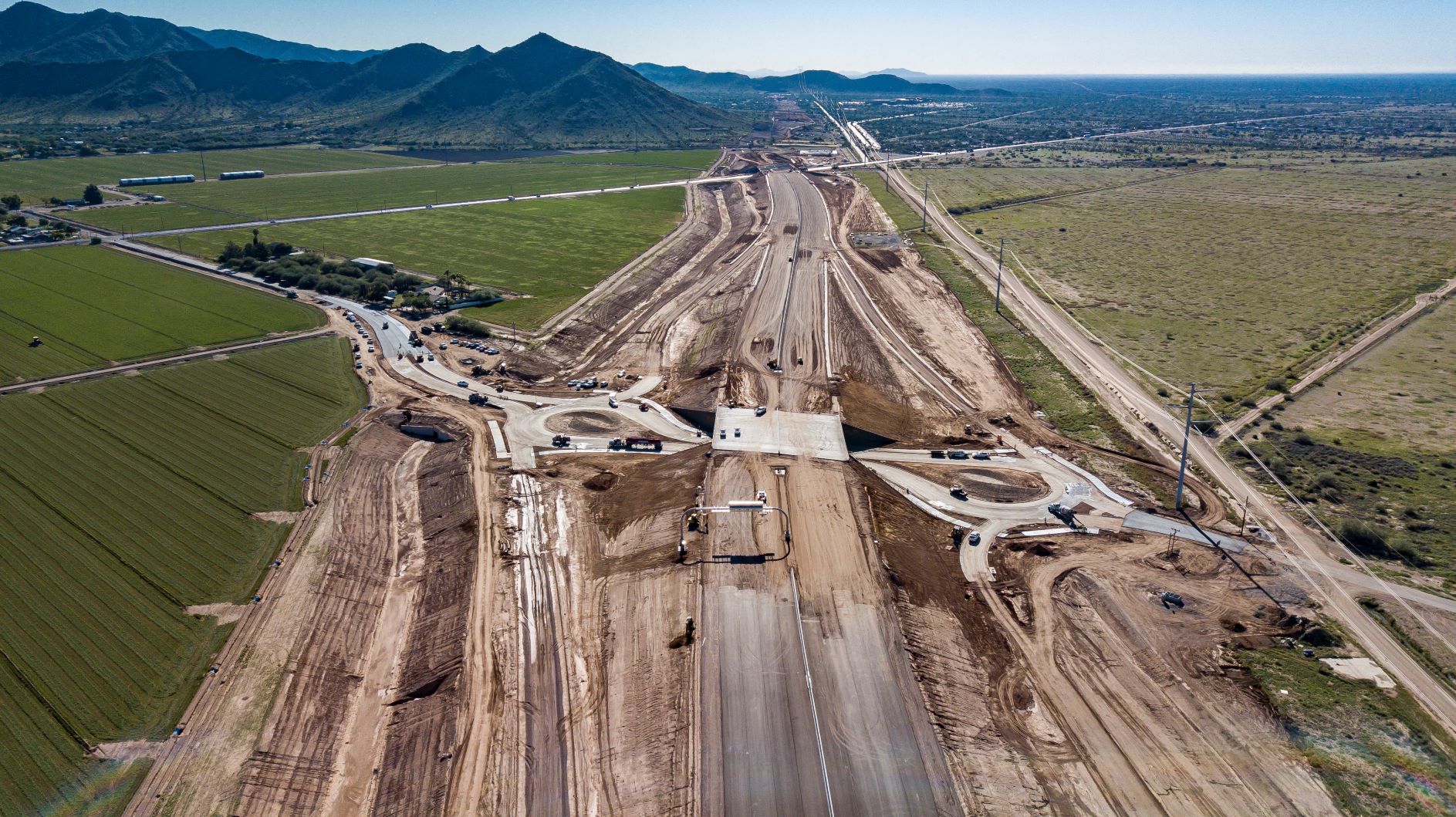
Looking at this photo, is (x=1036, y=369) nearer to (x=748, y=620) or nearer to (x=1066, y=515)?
(x=1066, y=515)

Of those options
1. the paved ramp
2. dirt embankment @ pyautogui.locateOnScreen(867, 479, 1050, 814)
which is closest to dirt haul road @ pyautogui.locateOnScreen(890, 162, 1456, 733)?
dirt embankment @ pyautogui.locateOnScreen(867, 479, 1050, 814)

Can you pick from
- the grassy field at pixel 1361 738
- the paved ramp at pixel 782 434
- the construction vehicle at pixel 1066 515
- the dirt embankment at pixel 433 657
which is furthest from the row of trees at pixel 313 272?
the grassy field at pixel 1361 738

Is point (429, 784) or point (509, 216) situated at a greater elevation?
point (509, 216)

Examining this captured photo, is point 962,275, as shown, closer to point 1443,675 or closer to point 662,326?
point 662,326

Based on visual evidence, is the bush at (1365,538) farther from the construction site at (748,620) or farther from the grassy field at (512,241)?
the grassy field at (512,241)

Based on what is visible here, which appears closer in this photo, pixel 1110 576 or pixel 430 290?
pixel 1110 576

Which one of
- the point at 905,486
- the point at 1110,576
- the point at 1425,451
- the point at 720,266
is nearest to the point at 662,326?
the point at 720,266

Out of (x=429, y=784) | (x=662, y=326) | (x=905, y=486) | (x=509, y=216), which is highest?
(x=509, y=216)

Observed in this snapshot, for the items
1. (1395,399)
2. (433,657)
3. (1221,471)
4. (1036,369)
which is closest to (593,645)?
(433,657)
